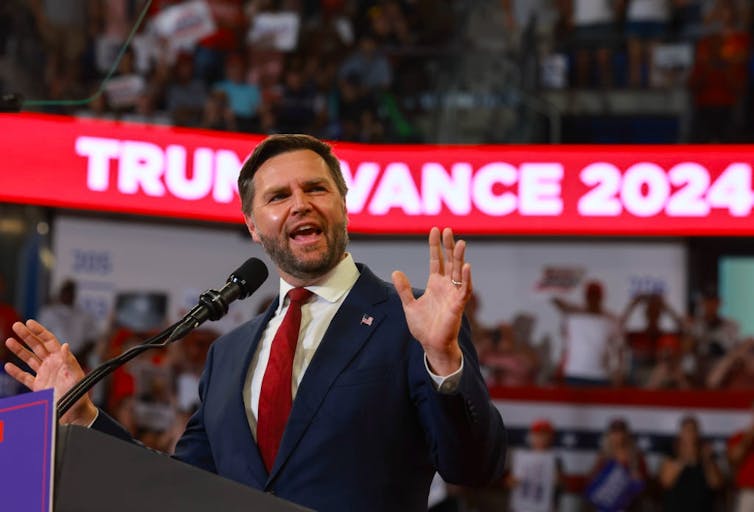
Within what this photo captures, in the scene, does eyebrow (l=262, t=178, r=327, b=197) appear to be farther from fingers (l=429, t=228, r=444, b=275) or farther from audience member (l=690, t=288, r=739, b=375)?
audience member (l=690, t=288, r=739, b=375)

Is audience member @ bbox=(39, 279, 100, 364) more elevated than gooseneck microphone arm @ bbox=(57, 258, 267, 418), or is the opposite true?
audience member @ bbox=(39, 279, 100, 364)

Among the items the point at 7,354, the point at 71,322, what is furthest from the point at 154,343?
the point at 71,322

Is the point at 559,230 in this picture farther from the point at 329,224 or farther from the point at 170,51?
the point at 329,224

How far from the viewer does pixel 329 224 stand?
2742 mm

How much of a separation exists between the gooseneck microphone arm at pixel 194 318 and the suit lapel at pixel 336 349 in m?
0.19

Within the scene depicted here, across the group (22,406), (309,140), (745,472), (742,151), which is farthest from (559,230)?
(22,406)

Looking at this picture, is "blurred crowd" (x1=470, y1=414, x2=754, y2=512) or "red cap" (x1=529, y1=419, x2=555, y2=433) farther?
"red cap" (x1=529, y1=419, x2=555, y2=433)

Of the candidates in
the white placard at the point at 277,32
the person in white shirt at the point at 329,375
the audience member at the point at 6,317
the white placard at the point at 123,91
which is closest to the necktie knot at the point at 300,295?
the person in white shirt at the point at 329,375

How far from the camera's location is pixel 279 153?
9.27 ft

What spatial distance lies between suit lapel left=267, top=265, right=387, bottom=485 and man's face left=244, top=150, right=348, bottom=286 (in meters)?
0.10

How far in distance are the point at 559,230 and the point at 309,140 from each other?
6.12 m

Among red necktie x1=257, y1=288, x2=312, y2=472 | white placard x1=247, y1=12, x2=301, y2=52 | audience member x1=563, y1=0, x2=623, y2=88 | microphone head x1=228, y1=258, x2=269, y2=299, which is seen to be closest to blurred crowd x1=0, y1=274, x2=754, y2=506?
audience member x1=563, y1=0, x2=623, y2=88

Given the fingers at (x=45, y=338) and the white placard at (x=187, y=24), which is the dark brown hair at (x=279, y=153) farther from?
the white placard at (x=187, y=24)

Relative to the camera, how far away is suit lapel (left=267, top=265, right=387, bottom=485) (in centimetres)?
253
